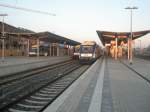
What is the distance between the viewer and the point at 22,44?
73.8 metres

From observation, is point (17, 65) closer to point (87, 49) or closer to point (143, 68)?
point (143, 68)

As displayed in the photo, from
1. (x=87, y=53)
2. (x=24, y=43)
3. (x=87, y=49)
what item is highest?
(x=24, y=43)

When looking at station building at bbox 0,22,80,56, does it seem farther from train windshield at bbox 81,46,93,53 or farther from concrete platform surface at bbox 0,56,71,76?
concrete platform surface at bbox 0,56,71,76

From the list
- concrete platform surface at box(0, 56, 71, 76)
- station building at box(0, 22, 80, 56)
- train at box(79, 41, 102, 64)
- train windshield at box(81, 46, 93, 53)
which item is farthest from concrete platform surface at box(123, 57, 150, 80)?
station building at box(0, 22, 80, 56)

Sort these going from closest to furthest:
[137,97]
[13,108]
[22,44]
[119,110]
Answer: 1. [119,110]
2. [13,108]
3. [137,97]
4. [22,44]

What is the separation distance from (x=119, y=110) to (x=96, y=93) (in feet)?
10.9

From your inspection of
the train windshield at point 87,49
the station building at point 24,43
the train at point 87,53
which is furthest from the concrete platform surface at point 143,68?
the station building at point 24,43

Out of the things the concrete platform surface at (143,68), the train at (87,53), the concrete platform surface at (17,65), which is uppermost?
the train at (87,53)

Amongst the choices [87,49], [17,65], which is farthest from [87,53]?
[17,65]

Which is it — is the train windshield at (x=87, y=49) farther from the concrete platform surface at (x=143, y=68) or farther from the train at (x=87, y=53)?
the concrete platform surface at (x=143, y=68)

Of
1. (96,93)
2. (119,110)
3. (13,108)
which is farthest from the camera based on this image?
(96,93)

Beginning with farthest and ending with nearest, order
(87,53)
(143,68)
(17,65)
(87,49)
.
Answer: (87,49) < (87,53) < (143,68) < (17,65)

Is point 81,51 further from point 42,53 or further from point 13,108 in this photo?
point 42,53

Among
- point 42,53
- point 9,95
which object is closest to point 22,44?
point 42,53
